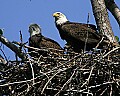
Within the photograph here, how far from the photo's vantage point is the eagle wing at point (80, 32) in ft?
28.8

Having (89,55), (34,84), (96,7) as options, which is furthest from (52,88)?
(96,7)

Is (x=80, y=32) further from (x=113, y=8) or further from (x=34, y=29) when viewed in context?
(x=34, y=29)

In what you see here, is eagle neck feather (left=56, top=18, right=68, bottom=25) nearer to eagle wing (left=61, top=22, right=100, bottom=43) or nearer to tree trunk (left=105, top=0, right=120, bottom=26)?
eagle wing (left=61, top=22, right=100, bottom=43)

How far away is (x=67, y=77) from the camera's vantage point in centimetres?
713

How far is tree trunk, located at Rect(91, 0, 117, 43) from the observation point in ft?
27.5

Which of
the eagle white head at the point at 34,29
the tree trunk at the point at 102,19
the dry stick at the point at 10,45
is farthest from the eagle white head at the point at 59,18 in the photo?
the dry stick at the point at 10,45

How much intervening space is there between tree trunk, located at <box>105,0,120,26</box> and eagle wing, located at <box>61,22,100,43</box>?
0.43 metres

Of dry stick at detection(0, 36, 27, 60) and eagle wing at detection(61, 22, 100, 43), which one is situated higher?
eagle wing at detection(61, 22, 100, 43)

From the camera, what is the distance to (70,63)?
284 inches

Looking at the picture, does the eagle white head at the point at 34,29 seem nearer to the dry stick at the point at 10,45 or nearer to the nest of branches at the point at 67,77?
the nest of branches at the point at 67,77

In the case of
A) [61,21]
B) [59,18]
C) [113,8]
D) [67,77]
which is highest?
[59,18]

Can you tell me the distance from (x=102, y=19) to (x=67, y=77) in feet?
5.64

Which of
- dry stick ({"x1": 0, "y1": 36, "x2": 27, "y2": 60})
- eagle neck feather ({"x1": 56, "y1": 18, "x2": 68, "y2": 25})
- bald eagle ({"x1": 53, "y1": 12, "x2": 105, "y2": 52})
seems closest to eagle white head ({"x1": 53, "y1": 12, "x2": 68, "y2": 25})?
eagle neck feather ({"x1": 56, "y1": 18, "x2": 68, "y2": 25})

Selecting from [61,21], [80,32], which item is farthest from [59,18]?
[80,32]
